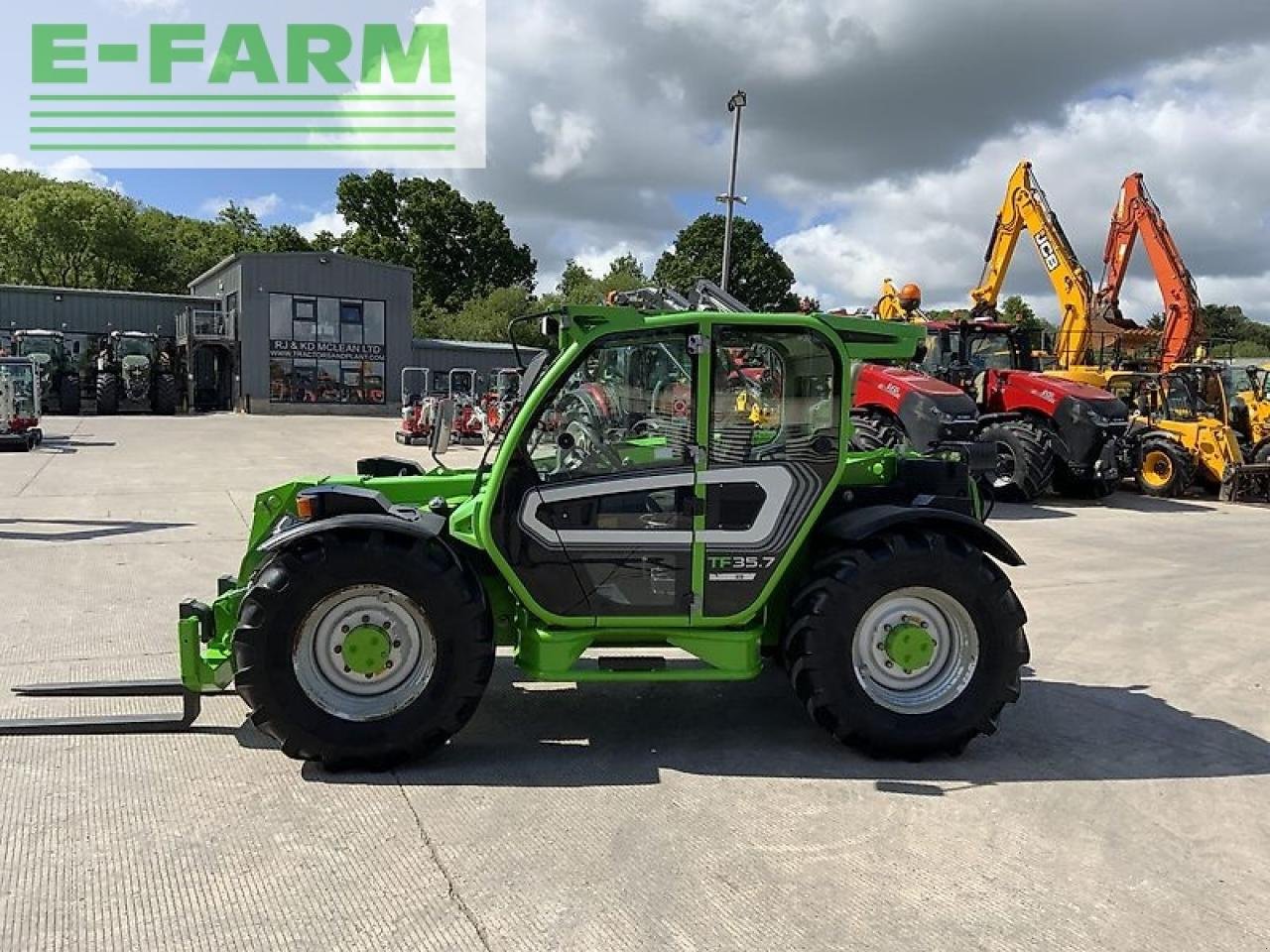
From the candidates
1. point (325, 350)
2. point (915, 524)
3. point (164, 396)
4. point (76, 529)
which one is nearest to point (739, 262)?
point (325, 350)

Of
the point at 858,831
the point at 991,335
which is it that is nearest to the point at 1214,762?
the point at 858,831

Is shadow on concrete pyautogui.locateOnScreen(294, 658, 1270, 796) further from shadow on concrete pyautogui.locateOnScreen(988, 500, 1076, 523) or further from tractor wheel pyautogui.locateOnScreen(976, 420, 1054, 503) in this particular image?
tractor wheel pyautogui.locateOnScreen(976, 420, 1054, 503)

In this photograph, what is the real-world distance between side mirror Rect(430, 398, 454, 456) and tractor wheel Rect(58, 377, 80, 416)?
31.5 meters

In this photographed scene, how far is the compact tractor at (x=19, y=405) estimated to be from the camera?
63.0 feet

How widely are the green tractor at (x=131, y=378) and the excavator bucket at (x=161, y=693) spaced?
3104 cm

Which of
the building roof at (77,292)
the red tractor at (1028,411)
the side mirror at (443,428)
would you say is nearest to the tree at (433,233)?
the building roof at (77,292)

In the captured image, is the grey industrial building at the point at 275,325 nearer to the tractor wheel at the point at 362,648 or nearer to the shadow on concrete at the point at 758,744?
the shadow on concrete at the point at 758,744

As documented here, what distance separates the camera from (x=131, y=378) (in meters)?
32.8

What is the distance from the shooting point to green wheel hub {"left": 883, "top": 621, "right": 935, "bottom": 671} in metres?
4.58

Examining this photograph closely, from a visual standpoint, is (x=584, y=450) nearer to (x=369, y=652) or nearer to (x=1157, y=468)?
(x=369, y=652)

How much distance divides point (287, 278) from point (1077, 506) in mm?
31272

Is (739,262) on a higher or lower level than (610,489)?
higher

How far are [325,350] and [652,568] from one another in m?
35.8

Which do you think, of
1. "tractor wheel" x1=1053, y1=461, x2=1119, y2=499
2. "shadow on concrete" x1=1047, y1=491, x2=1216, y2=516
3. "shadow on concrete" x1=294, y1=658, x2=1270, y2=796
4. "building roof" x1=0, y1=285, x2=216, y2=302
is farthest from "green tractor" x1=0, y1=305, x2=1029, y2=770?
"building roof" x1=0, y1=285, x2=216, y2=302
